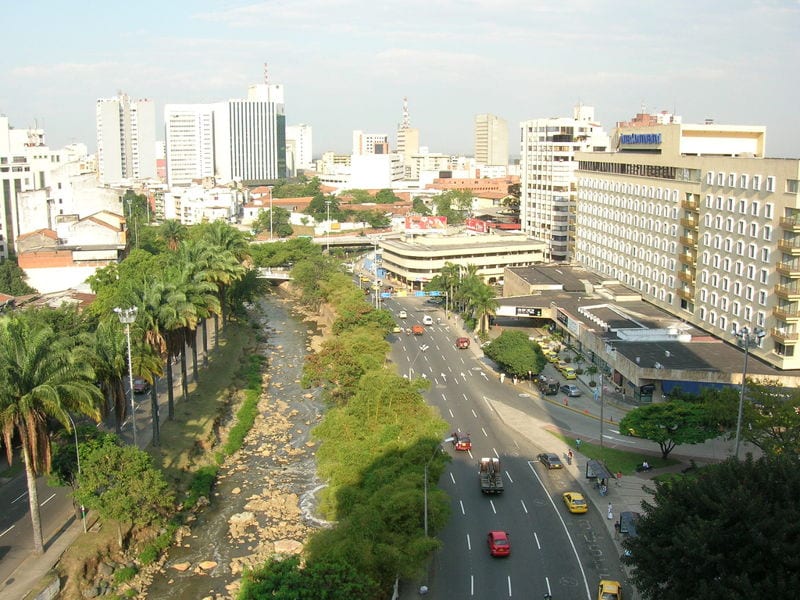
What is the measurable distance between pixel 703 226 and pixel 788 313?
1462 centimetres

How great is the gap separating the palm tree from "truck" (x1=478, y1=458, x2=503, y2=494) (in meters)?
21.0

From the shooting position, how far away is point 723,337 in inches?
2630

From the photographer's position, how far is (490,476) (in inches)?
1789

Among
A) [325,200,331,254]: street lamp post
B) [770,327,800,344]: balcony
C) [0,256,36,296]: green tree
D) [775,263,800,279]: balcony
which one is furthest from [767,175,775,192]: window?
[325,200,331,254]: street lamp post

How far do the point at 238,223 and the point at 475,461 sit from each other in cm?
14874

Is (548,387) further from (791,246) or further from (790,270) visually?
(791,246)

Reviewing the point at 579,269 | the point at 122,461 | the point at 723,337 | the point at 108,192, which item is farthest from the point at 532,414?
the point at 108,192

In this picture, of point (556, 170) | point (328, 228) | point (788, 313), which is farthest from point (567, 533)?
point (328, 228)

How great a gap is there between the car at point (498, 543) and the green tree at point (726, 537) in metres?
7.98

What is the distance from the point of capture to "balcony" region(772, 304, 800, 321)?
57438 mm

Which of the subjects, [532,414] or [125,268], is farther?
[125,268]

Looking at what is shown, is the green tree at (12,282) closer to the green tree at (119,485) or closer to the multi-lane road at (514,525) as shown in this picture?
the multi-lane road at (514,525)

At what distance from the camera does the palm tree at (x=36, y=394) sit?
116 feet

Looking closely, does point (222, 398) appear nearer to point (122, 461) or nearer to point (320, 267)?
point (122, 461)
